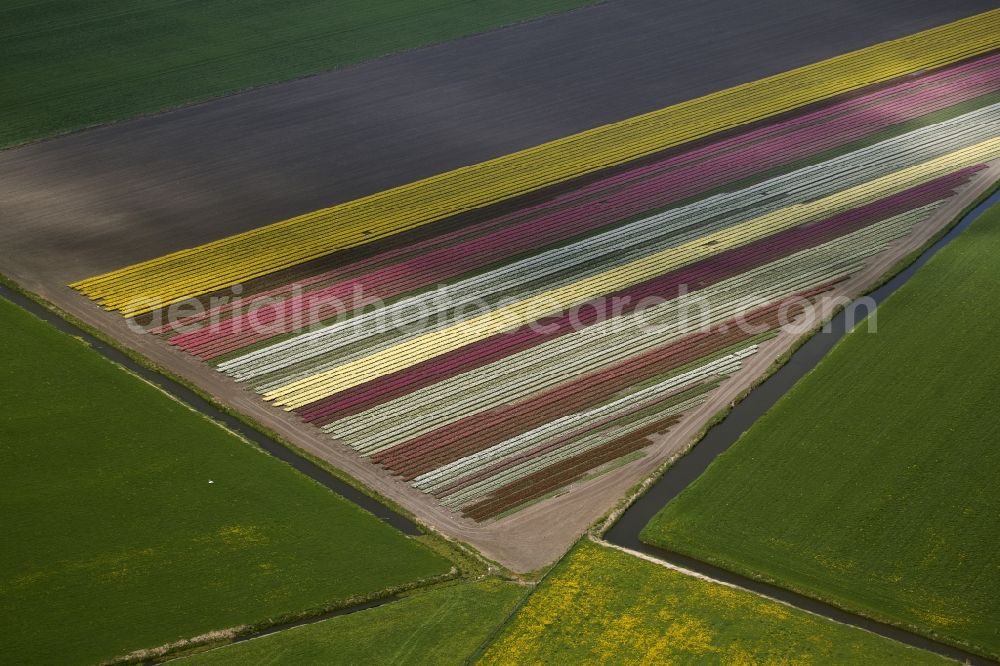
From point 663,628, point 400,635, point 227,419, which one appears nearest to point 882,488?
point 663,628

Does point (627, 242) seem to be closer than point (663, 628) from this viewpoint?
No

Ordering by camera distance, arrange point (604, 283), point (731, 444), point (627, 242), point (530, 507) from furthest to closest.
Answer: point (627, 242), point (604, 283), point (731, 444), point (530, 507)

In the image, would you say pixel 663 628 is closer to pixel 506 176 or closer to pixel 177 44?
pixel 506 176

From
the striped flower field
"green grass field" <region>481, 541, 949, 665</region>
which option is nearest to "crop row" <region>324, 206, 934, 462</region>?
the striped flower field

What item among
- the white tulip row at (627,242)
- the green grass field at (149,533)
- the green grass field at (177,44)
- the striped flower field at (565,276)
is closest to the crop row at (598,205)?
the striped flower field at (565,276)

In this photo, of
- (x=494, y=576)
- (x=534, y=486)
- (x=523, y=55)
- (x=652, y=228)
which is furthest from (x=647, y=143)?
(x=494, y=576)

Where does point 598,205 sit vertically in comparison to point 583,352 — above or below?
above

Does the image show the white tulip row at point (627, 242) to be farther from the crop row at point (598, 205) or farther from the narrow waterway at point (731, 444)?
the narrow waterway at point (731, 444)
